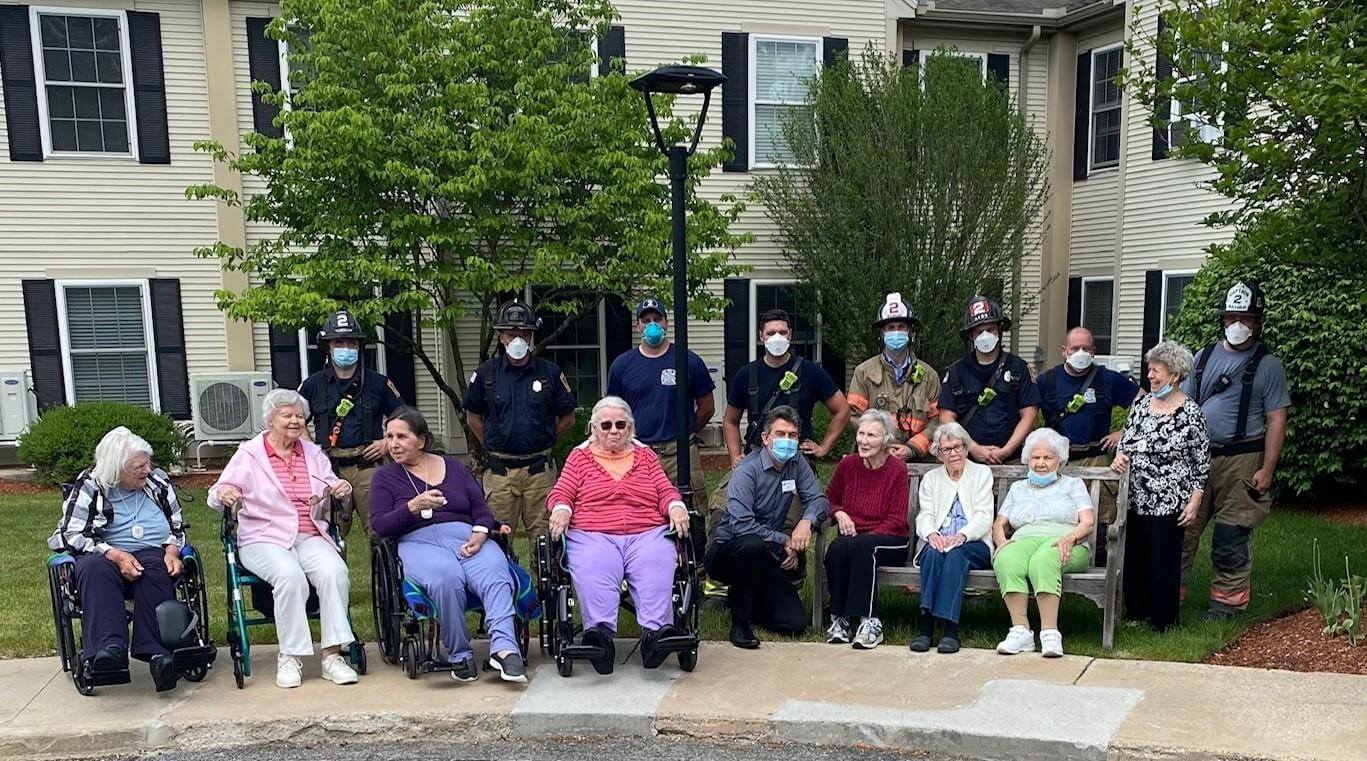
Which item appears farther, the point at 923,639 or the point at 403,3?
the point at 403,3

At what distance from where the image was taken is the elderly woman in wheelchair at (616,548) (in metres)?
4.47

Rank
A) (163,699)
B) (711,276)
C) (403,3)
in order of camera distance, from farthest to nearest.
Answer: (711,276)
(403,3)
(163,699)

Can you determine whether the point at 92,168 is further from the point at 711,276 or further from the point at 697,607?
the point at 697,607

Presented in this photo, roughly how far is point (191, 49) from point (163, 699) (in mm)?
9122

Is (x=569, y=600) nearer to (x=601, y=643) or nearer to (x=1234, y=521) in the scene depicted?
(x=601, y=643)

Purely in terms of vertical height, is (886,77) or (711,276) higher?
(886,77)

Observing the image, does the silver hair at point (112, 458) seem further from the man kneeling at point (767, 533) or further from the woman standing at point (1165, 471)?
the woman standing at point (1165, 471)

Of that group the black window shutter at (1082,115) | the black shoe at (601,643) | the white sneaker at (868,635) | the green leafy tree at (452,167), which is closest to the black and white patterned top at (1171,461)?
the white sneaker at (868,635)

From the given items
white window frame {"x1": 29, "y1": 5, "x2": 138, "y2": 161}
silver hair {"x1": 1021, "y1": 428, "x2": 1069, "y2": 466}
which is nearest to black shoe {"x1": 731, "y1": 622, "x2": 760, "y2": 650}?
silver hair {"x1": 1021, "y1": 428, "x2": 1069, "y2": 466}

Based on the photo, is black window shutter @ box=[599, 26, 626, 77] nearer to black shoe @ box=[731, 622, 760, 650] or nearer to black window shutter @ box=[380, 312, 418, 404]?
black window shutter @ box=[380, 312, 418, 404]

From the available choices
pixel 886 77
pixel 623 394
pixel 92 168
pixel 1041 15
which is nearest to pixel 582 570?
pixel 623 394

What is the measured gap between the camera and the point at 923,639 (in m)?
4.86

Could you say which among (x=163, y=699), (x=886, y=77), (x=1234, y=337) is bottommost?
(x=163, y=699)

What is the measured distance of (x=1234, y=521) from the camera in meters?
5.15
